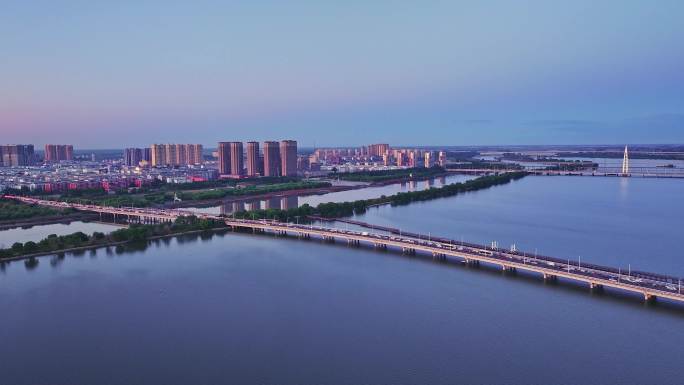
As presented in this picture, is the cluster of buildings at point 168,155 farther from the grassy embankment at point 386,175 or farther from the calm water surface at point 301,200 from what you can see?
the calm water surface at point 301,200

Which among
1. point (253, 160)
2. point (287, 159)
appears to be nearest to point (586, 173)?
point (287, 159)

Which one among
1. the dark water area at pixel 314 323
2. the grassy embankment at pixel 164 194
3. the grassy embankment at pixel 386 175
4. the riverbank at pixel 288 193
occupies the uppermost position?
the grassy embankment at pixel 386 175

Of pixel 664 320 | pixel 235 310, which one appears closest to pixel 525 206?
pixel 664 320

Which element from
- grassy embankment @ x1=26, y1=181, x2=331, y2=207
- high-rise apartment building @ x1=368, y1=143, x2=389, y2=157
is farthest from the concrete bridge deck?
high-rise apartment building @ x1=368, y1=143, x2=389, y2=157

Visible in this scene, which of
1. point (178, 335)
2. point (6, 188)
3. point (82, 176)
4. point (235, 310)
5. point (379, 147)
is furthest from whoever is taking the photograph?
point (379, 147)

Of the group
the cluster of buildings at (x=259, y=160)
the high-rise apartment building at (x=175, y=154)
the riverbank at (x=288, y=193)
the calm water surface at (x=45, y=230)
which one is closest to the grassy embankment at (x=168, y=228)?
the calm water surface at (x=45, y=230)

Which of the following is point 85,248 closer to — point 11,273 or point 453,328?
point 11,273

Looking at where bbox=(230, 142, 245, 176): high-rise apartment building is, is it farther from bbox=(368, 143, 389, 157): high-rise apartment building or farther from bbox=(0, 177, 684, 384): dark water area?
bbox=(368, 143, 389, 157): high-rise apartment building
